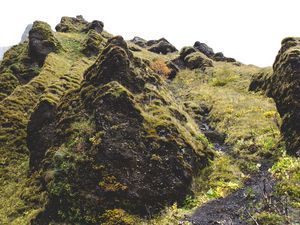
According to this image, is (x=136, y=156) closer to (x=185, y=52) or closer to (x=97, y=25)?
(x=185, y=52)

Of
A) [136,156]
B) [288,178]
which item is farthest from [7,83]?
[288,178]

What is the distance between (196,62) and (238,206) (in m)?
60.1

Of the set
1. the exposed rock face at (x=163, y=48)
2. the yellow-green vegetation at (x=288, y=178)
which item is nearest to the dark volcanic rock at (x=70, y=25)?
the exposed rock face at (x=163, y=48)

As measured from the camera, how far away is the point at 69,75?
124 ft

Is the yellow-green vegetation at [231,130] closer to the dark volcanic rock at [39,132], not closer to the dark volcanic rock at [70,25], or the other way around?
the dark volcanic rock at [39,132]

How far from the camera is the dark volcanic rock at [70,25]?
82.5 m

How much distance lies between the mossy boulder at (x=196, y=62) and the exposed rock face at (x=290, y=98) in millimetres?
42124

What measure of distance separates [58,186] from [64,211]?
59.5 inches

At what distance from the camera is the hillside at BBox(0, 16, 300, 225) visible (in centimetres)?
1967

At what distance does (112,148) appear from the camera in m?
21.9

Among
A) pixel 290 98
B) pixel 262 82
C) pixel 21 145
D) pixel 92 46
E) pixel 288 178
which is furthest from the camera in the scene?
pixel 92 46

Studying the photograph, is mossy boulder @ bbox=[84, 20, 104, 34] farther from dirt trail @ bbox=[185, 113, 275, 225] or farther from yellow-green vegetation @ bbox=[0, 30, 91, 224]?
dirt trail @ bbox=[185, 113, 275, 225]

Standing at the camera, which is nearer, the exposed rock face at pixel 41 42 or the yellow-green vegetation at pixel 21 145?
the yellow-green vegetation at pixel 21 145

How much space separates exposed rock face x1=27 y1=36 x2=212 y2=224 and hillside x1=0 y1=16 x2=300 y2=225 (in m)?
0.06
